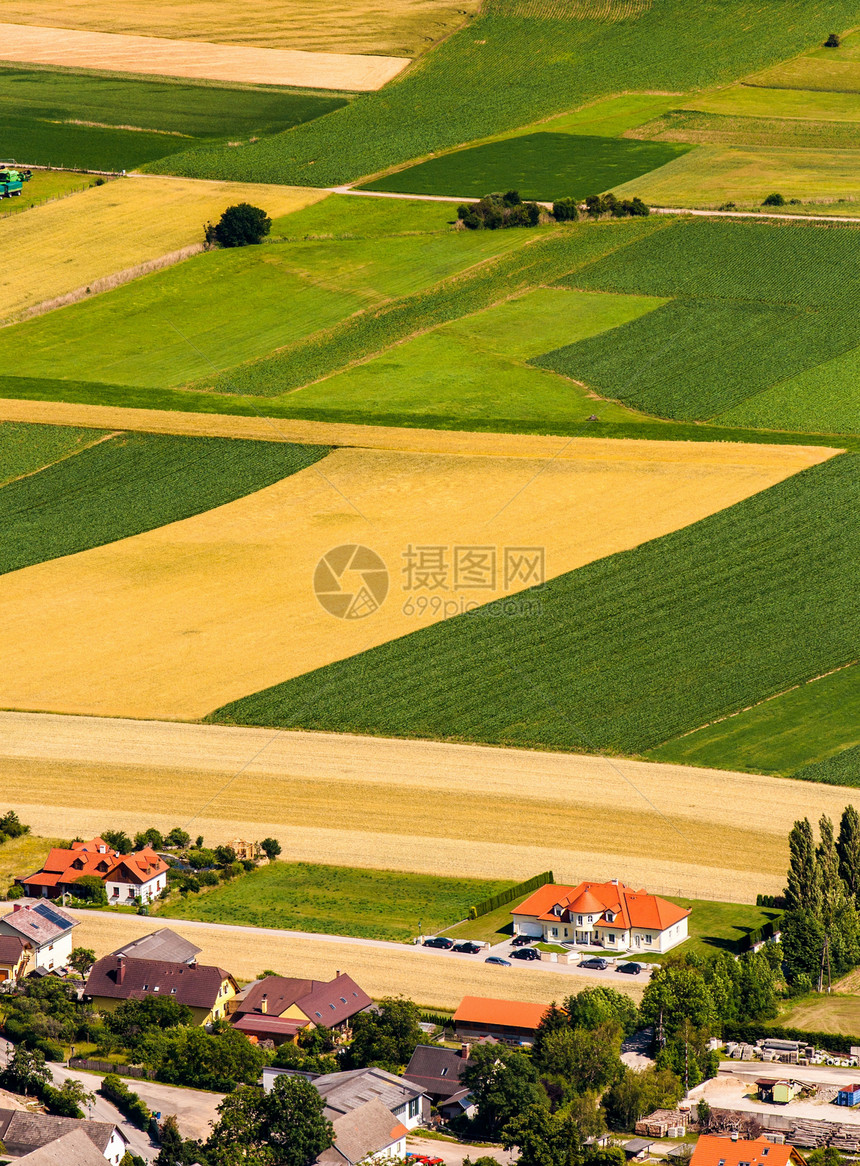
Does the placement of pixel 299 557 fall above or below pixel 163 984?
above

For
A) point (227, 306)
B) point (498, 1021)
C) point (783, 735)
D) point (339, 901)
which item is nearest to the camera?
point (498, 1021)

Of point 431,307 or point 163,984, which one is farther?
point 431,307

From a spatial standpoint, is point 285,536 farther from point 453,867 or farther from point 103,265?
point 103,265

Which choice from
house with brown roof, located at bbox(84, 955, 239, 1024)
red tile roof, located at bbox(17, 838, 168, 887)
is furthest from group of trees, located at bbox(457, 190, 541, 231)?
house with brown roof, located at bbox(84, 955, 239, 1024)

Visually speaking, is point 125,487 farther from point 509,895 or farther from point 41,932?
point 509,895

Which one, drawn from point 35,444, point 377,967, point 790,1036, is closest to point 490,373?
point 35,444

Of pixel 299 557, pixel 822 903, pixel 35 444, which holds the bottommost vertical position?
Result: pixel 822 903

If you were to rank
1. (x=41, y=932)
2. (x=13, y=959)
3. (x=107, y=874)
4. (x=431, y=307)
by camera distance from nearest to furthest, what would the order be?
(x=13, y=959) → (x=41, y=932) → (x=107, y=874) → (x=431, y=307)

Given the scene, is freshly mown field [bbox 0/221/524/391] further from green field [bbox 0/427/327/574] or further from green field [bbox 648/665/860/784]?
green field [bbox 648/665/860/784]

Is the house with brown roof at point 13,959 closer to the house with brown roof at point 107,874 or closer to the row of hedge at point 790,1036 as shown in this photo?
the house with brown roof at point 107,874
